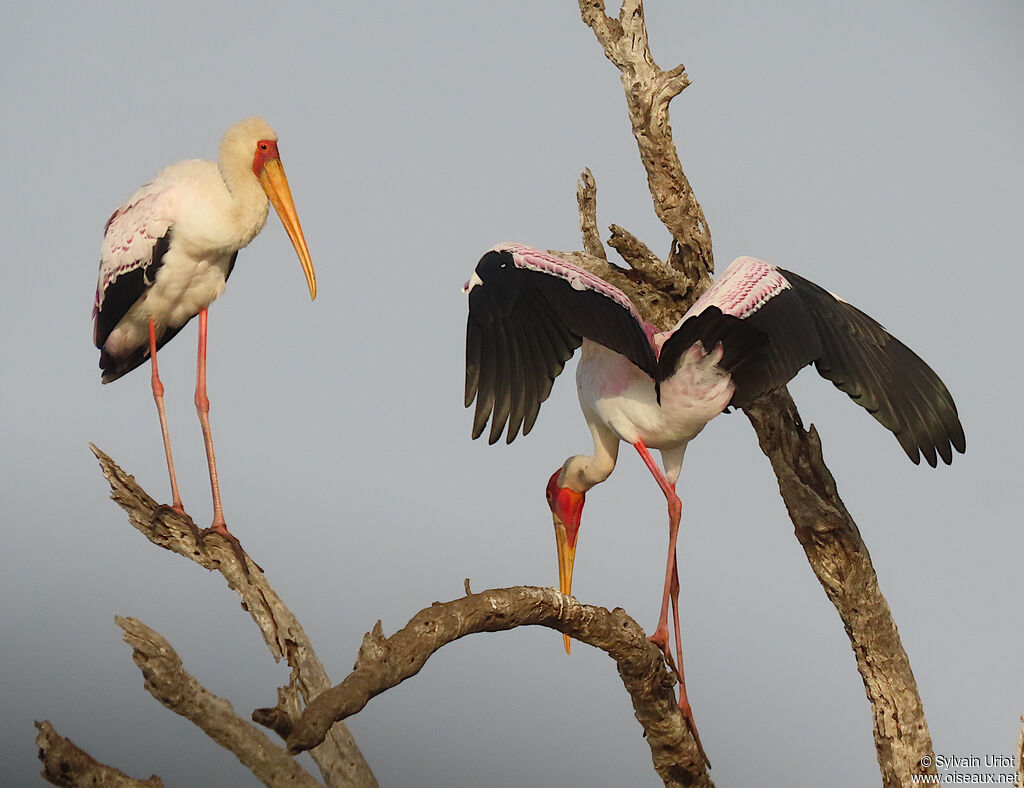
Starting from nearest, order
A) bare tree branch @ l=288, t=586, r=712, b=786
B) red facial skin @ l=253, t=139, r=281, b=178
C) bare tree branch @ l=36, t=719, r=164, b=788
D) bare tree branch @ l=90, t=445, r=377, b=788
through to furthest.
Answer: bare tree branch @ l=288, t=586, r=712, b=786 < bare tree branch @ l=36, t=719, r=164, b=788 < bare tree branch @ l=90, t=445, r=377, b=788 < red facial skin @ l=253, t=139, r=281, b=178

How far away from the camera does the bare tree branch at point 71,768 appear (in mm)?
3791

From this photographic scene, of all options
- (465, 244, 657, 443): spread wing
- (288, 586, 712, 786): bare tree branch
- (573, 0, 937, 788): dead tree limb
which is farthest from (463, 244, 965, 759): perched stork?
(573, 0, 937, 788): dead tree limb

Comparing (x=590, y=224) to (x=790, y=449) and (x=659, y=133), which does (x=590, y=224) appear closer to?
(x=659, y=133)

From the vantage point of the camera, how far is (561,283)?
4.41 m

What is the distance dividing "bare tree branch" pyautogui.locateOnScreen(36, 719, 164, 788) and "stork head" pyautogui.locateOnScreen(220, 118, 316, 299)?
1.95m

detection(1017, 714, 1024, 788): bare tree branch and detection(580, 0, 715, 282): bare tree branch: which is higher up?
detection(580, 0, 715, 282): bare tree branch

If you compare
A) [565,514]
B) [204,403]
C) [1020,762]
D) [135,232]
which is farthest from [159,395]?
[1020,762]

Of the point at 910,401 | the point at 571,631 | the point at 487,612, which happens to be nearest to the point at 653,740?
the point at 571,631

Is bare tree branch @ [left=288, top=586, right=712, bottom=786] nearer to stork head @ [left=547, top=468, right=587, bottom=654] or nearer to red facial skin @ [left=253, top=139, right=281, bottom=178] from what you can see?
stork head @ [left=547, top=468, right=587, bottom=654]

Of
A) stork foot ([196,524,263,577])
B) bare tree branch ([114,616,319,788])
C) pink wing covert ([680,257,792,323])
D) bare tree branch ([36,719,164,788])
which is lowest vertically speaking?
bare tree branch ([36,719,164,788])

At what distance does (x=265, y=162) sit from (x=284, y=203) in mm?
161

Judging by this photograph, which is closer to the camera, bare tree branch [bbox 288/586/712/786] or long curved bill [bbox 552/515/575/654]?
bare tree branch [bbox 288/586/712/786]

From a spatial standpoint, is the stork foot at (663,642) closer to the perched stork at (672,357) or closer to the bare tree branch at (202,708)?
the perched stork at (672,357)

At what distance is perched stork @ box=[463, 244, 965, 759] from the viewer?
4.28m
